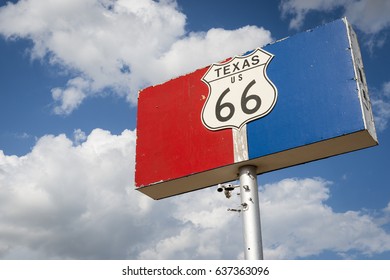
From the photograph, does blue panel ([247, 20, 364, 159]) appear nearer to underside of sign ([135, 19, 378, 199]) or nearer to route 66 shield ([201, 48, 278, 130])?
underside of sign ([135, 19, 378, 199])

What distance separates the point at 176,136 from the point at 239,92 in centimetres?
136

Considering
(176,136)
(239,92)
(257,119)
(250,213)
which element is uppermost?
(239,92)

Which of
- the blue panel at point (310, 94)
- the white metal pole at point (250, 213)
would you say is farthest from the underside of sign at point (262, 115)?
the white metal pole at point (250, 213)

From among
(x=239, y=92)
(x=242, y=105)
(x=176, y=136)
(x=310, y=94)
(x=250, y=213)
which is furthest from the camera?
(x=176, y=136)

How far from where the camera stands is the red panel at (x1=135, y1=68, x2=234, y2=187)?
271 inches

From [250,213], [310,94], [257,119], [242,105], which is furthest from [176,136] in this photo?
[310,94]

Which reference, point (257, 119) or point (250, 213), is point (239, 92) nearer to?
point (257, 119)

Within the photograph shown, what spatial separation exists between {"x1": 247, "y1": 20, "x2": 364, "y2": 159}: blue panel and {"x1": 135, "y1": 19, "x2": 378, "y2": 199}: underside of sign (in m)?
0.01

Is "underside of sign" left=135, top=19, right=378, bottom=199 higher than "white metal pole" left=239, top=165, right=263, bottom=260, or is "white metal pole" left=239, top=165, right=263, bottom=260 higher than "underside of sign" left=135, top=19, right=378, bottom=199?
"underside of sign" left=135, top=19, right=378, bottom=199

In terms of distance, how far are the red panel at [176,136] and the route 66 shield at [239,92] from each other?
0.16 meters

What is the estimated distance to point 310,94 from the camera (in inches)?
255

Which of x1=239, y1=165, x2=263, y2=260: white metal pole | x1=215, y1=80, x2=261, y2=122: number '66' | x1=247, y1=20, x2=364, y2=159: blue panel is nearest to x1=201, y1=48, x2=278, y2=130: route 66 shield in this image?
x1=215, y1=80, x2=261, y2=122: number '66'
